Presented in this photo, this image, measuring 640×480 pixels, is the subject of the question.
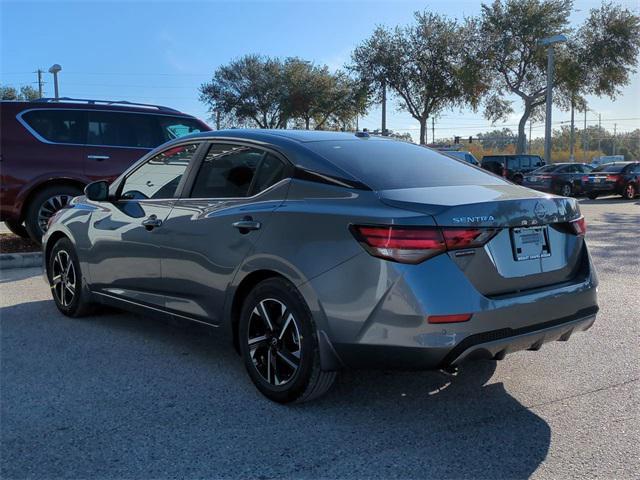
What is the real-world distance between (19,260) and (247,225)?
5.64 metres

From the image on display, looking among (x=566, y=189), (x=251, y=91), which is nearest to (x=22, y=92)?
(x=251, y=91)

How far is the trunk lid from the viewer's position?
3262 mm

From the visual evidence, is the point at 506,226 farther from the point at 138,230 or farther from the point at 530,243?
the point at 138,230

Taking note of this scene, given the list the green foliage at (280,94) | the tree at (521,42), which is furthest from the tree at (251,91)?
the tree at (521,42)

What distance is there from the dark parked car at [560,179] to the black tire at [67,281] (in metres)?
20.5

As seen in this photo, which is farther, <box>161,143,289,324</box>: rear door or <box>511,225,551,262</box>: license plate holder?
<box>161,143,289,324</box>: rear door

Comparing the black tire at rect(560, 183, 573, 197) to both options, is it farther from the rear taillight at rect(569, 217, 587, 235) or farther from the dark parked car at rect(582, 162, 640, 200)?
the rear taillight at rect(569, 217, 587, 235)

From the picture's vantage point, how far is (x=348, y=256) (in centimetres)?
333

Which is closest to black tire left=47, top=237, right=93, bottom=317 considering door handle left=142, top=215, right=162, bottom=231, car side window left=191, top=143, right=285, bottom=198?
door handle left=142, top=215, right=162, bottom=231

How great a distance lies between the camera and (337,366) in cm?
347

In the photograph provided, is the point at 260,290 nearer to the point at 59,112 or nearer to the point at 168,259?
the point at 168,259

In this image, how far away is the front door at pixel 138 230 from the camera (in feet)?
15.4

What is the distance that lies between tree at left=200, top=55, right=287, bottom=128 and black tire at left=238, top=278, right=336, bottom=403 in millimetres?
40880

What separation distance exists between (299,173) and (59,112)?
6.36 m
